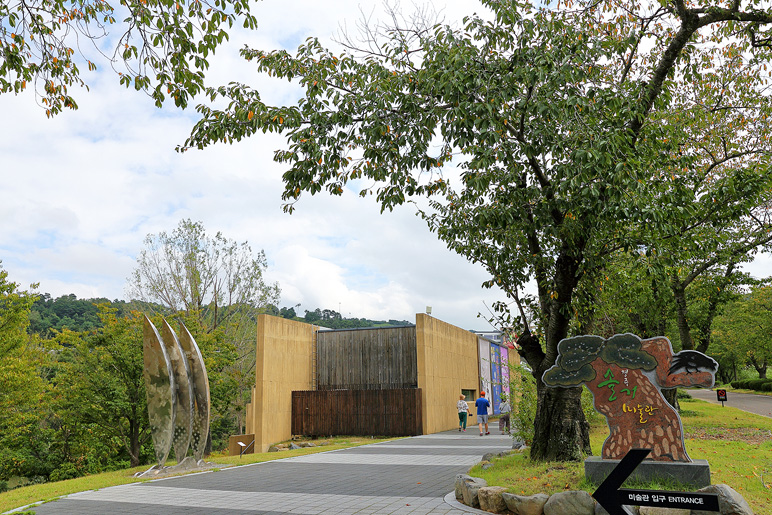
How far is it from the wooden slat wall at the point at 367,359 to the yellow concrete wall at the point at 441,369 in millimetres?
775

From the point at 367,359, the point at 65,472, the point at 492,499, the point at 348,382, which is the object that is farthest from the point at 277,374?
the point at 492,499

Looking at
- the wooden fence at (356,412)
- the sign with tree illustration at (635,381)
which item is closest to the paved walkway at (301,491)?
the sign with tree illustration at (635,381)

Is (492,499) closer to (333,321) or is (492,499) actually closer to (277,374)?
(277,374)

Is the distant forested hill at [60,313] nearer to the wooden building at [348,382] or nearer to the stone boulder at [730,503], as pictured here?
the wooden building at [348,382]

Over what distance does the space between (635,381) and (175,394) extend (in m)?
8.88

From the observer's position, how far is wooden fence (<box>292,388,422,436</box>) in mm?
22109

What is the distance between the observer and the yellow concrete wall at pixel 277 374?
20109mm

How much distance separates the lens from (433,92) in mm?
7703

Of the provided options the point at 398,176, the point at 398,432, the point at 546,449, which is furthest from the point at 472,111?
the point at 398,432

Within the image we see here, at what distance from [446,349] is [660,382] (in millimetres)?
18834

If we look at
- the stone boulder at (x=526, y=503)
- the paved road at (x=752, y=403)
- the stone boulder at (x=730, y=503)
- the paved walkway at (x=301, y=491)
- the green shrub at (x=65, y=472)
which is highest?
the stone boulder at (x=730, y=503)

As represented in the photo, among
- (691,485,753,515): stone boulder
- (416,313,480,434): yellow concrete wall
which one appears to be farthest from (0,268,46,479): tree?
(691,485,753,515): stone boulder

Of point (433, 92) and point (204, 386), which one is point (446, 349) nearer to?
point (204, 386)

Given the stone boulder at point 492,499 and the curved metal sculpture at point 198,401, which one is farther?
the curved metal sculpture at point 198,401
